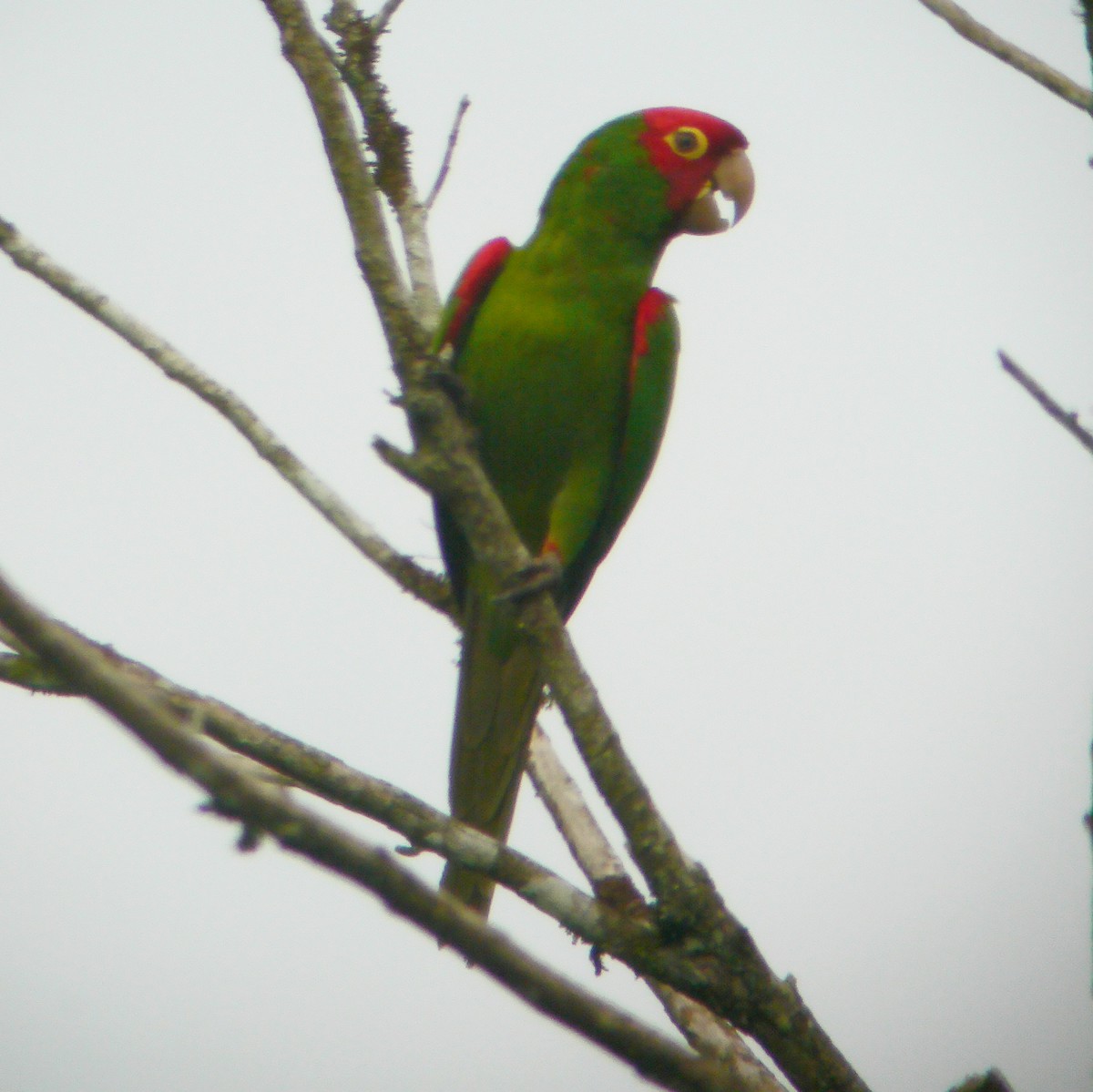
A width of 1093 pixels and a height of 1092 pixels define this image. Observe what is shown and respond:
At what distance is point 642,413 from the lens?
3.93m

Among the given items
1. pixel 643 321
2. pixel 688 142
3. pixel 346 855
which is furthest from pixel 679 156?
pixel 346 855

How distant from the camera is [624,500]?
4051 mm


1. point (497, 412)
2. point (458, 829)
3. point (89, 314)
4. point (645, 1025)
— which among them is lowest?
point (645, 1025)

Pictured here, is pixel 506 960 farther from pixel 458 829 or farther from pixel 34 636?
pixel 458 829

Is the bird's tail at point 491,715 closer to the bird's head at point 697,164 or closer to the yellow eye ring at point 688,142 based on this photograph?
the bird's head at point 697,164

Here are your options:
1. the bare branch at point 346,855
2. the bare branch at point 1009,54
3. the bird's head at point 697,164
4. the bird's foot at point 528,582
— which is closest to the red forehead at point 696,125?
the bird's head at point 697,164

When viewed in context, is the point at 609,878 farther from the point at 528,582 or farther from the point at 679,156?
the point at 679,156

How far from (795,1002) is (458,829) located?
77 centimetres

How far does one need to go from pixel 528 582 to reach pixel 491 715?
104 centimetres

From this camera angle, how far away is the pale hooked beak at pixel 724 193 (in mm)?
4293

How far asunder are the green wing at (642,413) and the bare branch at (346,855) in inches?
98.2

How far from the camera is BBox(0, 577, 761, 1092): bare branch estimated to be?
1309 millimetres

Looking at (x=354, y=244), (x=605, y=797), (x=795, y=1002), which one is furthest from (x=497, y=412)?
(x=795, y=1002)

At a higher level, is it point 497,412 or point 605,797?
point 497,412
